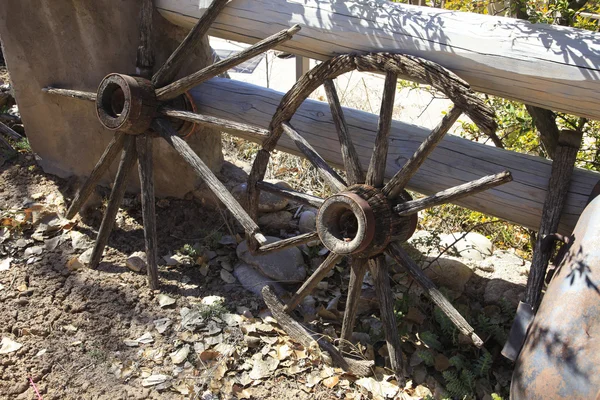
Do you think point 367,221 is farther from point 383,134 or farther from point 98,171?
point 98,171

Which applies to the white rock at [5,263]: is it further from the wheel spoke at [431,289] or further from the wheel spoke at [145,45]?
the wheel spoke at [431,289]

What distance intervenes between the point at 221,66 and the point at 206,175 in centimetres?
57

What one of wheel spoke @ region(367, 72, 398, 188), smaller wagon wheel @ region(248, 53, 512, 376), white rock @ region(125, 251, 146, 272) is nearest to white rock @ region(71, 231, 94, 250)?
white rock @ region(125, 251, 146, 272)

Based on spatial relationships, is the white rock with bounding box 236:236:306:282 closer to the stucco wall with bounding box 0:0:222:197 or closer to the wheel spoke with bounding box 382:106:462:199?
the stucco wall with bounding box 0:0:222:197

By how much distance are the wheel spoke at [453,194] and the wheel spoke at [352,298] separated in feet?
1.11

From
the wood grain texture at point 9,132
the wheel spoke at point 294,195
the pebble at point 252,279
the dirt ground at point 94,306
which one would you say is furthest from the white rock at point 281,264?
the wood grain texture at point 9,132

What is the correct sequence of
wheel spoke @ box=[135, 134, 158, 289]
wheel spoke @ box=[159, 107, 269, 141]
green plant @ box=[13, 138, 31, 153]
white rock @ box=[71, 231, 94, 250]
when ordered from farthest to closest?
green plant @ box=[13, 138, 31, 153]
white rock @ box=[71, 231, 94, 250]
wheel spoke @ box=[135, 134, 158, 289]
wheel spoke @ box=[159, 107, 269, 141]

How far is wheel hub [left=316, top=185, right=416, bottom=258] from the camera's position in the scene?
9.00ft

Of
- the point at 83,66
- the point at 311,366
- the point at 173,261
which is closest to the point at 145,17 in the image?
the point at 83,66

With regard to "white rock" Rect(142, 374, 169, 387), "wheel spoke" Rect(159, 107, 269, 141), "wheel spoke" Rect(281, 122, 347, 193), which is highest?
"wheel spoke" Rect(159, 107, 269, 141)

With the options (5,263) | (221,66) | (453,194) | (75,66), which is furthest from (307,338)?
(75,66)

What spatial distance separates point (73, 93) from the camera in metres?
3.72

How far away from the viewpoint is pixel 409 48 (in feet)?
9.30

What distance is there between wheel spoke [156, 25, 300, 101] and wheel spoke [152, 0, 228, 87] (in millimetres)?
85
